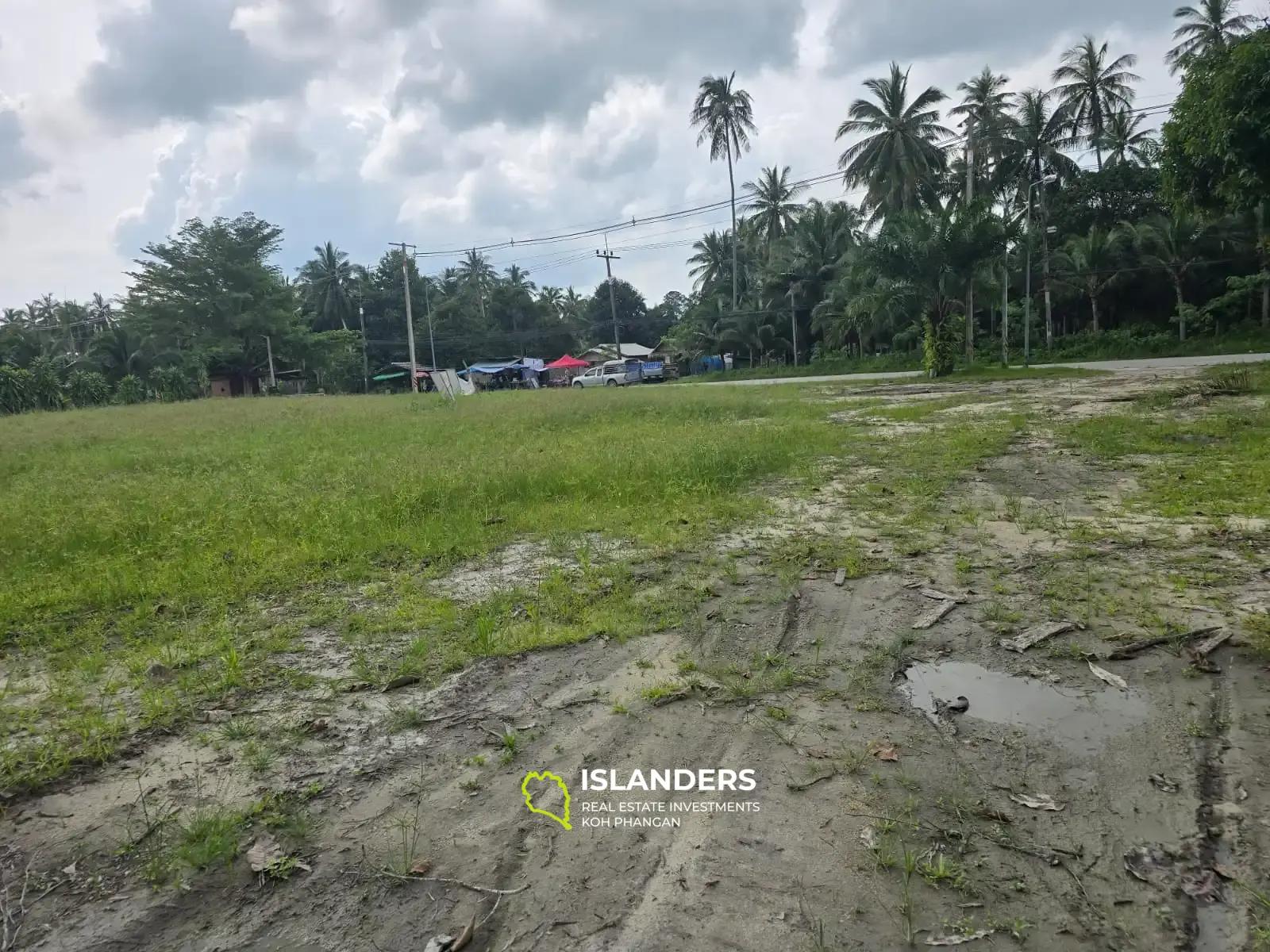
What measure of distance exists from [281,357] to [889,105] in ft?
130

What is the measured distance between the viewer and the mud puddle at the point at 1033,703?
120 inches

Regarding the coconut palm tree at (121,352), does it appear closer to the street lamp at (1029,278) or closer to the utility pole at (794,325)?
the utility pole at (794,325)

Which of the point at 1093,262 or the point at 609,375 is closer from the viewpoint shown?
the point at 1093,262

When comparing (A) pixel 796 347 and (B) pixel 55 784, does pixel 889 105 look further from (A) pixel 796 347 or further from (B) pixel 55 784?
(B) pixel 55 784

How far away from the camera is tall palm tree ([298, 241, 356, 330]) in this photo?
6419 cm

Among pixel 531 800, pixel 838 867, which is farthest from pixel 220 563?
pixel 838 867

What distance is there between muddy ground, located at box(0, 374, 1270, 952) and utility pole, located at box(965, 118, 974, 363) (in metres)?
22.9

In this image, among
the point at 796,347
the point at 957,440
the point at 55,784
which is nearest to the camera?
the point at 55,784

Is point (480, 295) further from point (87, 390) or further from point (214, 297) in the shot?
point (87, 390)

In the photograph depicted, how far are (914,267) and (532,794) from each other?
2476 centimetres

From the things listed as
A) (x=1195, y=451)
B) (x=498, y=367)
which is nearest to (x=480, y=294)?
(x=498, y=367)

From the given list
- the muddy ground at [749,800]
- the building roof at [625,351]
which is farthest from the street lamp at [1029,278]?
the building roof at [625,351]

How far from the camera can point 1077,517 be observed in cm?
613

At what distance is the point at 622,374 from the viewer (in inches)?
1905
